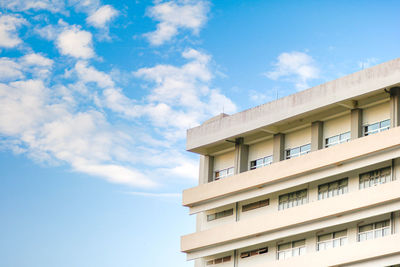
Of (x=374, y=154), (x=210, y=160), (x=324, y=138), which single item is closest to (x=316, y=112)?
(x=324, y=138)

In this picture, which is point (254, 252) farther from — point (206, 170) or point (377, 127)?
point (377, 127)

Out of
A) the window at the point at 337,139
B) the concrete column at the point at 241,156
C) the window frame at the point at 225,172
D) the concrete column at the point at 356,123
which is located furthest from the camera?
the window frame at the point at 225,172

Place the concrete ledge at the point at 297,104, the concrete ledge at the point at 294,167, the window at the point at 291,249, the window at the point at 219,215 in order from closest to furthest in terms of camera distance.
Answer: the concrete ledge at the point at 294,167
the concrete ledge at the point at 297,104
the window at the point at 291,249
the window at the point at 219,215

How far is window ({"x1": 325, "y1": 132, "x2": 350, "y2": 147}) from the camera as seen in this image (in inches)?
1892

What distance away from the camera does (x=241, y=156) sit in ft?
174

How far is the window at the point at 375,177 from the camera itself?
45.5m

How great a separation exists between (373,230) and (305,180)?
449cm

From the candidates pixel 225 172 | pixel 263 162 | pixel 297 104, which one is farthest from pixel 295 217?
pixel 225 172

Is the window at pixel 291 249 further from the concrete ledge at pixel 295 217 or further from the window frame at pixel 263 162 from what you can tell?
the window frame at pixel 263 162

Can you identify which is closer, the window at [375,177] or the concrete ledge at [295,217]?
the concrete ledge at [295,217]

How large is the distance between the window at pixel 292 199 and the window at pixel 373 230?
4147mm

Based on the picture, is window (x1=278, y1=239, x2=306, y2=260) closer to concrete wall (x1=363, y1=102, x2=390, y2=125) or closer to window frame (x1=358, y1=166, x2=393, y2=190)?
window frame (x1=358, y1=166, x2=393, y2=190)

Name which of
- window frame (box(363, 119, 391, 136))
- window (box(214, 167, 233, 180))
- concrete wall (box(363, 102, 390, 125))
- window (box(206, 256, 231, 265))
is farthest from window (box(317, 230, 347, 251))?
window (box(214, 167, 233, 180))

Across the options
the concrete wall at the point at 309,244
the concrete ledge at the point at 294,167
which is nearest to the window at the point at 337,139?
the concrete ledge at the point at 294,167
